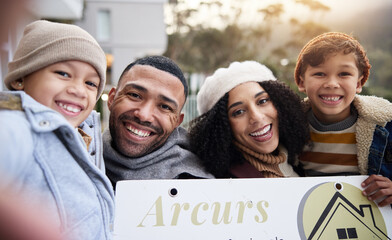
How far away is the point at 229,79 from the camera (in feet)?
6.31

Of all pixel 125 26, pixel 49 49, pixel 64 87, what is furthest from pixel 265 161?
pixel 125 26

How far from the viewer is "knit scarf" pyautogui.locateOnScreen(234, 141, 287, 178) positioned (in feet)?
6.06

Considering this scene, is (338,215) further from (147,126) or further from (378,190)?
(147,126)

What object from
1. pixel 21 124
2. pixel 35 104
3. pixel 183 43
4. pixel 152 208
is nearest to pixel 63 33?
pixel 35 104

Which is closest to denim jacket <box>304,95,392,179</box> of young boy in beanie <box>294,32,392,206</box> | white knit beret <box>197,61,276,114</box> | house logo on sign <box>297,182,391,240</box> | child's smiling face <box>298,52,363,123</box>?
young boy in beanie <box>294,32,392,206</box>

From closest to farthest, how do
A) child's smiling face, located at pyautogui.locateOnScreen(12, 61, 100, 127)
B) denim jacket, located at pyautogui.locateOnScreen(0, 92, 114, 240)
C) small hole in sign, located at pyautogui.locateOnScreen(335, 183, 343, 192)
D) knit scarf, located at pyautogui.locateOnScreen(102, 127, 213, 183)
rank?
denim jacket, located at pyautogui.locateOnScreen(0, 92, 114, 240) < child's smiling face, located at pyautogui.locateOnScreen(12, 61, 100, 127) < small hole in sign, located at pyautogui.locateOnScreen(335, 183, 343, 192) < knit scarf, located at pyautogui.locateOnScreen(102, 127, 213, 183)

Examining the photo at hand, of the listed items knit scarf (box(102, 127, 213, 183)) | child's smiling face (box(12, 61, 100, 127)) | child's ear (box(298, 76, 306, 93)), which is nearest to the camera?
child's smiling face (box(12, 61, 100, 127))

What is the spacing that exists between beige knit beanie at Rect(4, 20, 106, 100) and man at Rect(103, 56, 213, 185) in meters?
0.37

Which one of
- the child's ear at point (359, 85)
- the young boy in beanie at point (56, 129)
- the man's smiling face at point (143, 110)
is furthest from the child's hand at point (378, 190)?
the young boy in beanie at point (56, 129)

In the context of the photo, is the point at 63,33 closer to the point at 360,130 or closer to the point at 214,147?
the point at 214,147

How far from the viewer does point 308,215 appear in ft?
4.83

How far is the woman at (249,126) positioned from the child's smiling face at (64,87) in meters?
0.85

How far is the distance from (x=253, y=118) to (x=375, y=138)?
706 millimetres

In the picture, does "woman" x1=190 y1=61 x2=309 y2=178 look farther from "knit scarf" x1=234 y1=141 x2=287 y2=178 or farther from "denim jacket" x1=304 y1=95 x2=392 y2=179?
"denim jacket" x1=304 y1=95 x2=392 y2=179
